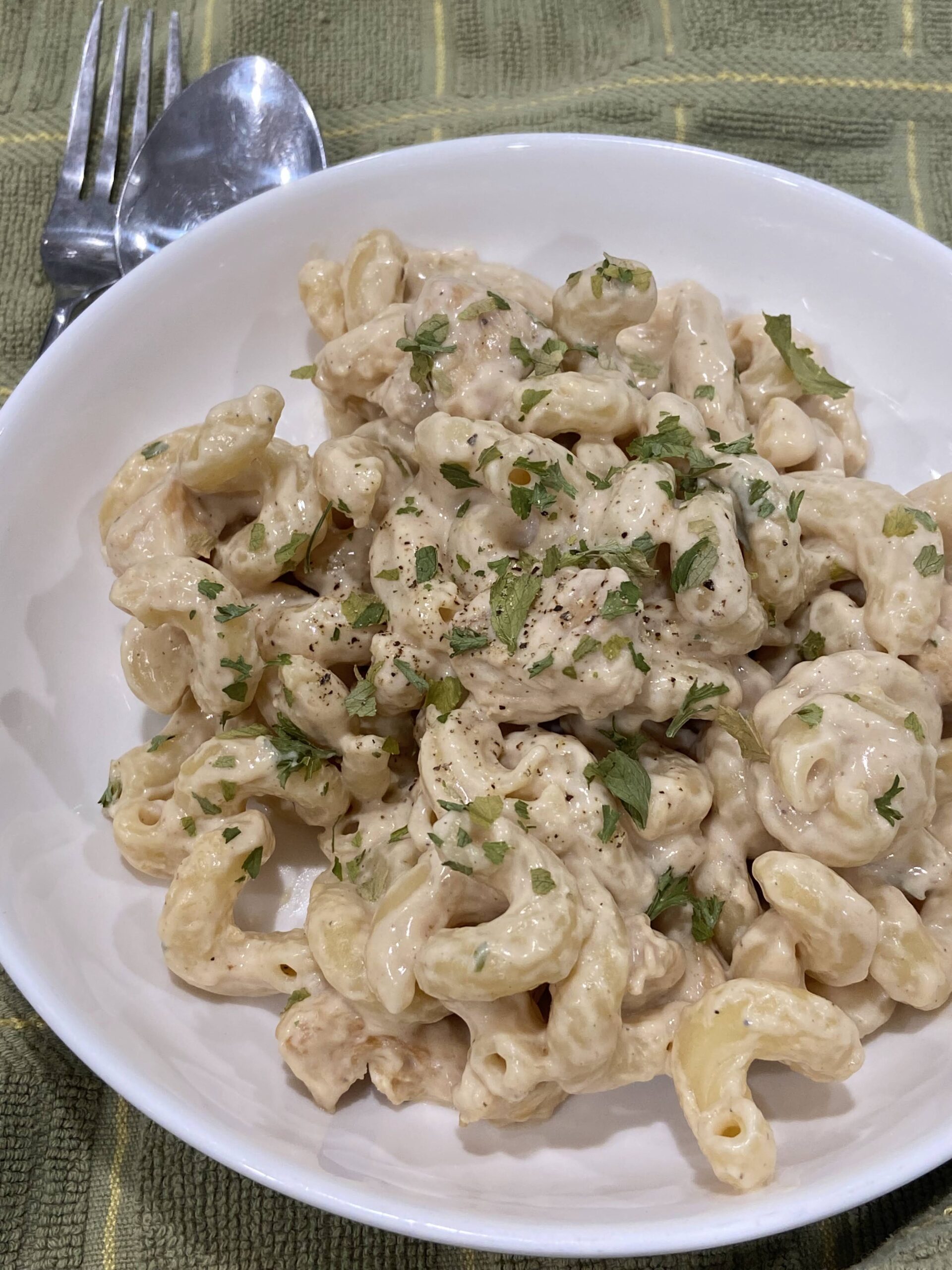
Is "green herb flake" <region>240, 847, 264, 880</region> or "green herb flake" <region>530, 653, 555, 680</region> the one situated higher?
"green herb flake" <region>530, 653, 555, 680</region>

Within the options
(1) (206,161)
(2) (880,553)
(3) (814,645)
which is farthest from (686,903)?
(1) (206,161)

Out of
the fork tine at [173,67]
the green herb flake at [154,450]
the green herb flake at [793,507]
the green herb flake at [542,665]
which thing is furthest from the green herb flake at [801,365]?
the fork tine at [173,67]

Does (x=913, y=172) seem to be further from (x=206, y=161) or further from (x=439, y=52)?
(x=206, y=161)

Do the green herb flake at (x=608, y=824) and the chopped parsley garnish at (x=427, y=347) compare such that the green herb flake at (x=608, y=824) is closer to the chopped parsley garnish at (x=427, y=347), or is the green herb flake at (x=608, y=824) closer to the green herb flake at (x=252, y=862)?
the green herb flake at (x=252, y=862)

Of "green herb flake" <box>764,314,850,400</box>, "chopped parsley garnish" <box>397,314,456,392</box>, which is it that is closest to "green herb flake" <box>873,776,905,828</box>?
"green herb flake" <box>764,314,850,400</box>

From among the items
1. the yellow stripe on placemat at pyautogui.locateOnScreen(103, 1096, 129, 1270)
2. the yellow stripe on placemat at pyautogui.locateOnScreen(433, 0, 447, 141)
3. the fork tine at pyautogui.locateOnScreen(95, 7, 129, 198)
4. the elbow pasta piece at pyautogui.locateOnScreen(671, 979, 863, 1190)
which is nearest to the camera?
the elbow pasta piece at pyautogui.locateOnScreen(671, 979, 863, 1190)

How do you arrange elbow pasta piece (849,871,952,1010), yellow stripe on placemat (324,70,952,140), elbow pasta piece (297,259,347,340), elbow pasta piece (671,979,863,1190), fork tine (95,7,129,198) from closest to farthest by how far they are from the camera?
elbow pasta piece (671,979,863,1190) < elbow pasta piece (849,871,952,1010) < elbow pasta piece (297,259,347,340) < fork tine (95,7,129,198) < yellow stripe on placemat (324,70,952,140)

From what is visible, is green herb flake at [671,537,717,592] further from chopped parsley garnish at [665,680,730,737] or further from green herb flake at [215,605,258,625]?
green herb flake at [215,605,258,625]
